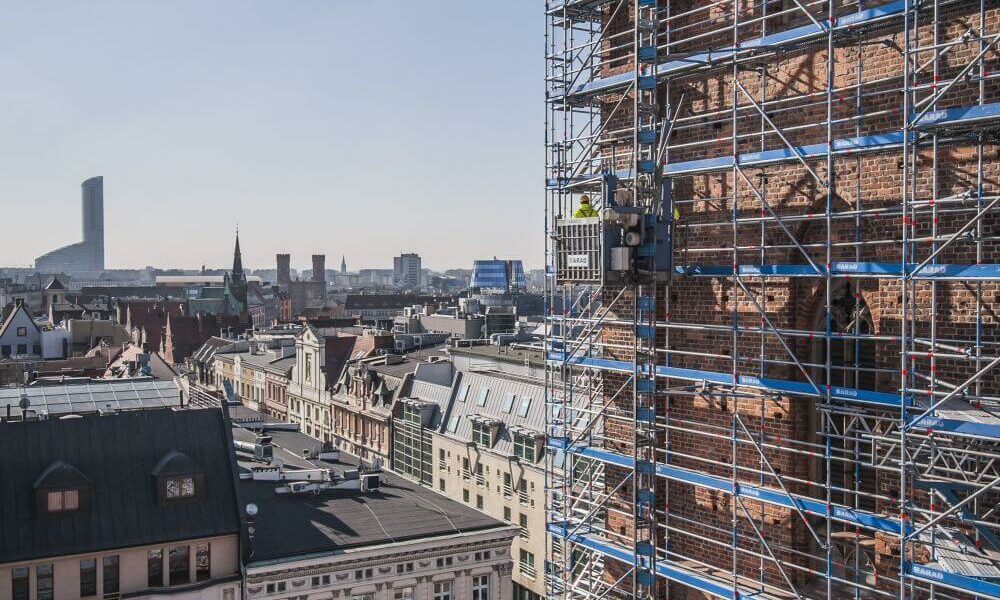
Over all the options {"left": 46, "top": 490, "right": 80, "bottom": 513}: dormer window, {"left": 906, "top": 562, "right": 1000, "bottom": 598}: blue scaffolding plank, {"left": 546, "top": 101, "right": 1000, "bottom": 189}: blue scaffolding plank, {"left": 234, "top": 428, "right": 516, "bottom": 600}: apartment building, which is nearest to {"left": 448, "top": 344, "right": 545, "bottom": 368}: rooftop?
{"left": 234, "top": 428, "right": 516, "bottom": 600}: apartment building

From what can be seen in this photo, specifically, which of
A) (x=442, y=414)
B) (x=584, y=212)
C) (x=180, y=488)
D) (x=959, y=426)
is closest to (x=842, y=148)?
(x=959, y=426)

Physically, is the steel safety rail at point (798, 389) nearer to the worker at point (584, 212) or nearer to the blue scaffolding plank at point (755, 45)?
the worker at point (584, 212)

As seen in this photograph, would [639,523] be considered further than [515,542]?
No

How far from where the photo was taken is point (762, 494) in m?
17.3

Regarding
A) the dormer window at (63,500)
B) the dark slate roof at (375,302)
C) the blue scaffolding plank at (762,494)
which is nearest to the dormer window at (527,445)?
the dormer window at (63,500)

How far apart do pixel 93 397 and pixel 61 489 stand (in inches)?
460

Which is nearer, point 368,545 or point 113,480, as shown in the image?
point 113,480

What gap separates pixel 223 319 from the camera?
424 feet

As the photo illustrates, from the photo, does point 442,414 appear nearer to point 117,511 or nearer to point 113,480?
point 113,480

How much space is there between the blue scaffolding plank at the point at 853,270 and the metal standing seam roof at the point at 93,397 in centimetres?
3240

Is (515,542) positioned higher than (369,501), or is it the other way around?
(369,501)

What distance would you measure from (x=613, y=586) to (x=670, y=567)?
1411 millimetres

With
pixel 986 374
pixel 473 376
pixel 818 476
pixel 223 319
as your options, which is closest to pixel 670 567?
pixel 818 476

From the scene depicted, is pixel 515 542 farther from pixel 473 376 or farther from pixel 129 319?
pixel 129 319
